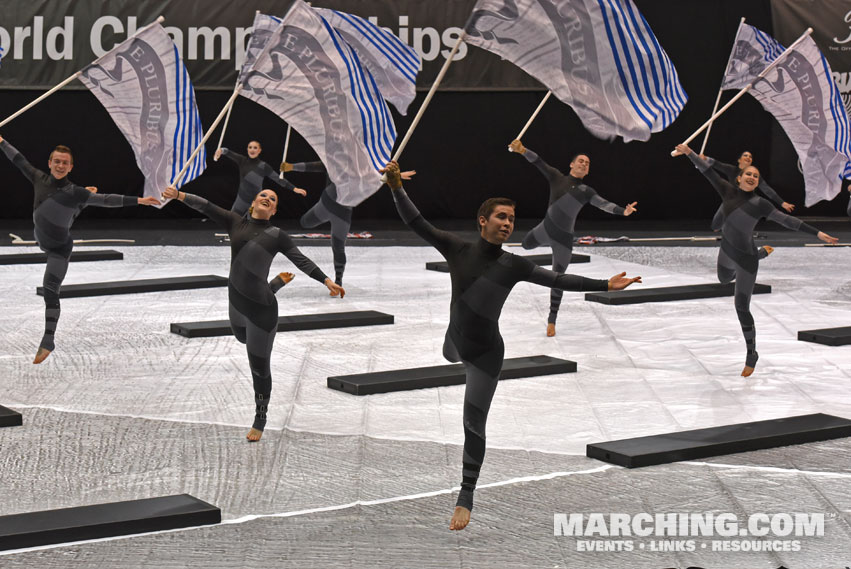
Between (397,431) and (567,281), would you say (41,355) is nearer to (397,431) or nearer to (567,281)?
(397,431)

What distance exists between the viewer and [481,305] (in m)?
5.86

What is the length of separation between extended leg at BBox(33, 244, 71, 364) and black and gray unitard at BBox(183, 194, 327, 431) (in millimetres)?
3138

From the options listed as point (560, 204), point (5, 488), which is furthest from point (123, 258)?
point (5, 488)

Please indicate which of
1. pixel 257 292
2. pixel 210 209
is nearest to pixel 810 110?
pixel 210 209

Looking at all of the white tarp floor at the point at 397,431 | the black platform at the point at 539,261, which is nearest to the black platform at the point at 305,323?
the white tarp floor at the point at 397,431

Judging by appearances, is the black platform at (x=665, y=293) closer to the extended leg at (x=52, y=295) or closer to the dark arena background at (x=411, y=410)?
the dark arena background at (x=411, y=410)

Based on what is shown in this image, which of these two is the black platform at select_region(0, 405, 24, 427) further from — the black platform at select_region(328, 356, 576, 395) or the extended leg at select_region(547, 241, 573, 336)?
the extended leg at select_region(547, 241, 573, 336)

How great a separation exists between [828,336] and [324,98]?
5.35 m

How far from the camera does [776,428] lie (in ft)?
25.7

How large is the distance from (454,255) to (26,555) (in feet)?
8.12

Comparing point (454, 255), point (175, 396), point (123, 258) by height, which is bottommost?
point (123, 258)

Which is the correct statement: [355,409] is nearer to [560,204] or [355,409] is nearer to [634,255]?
[560,204]

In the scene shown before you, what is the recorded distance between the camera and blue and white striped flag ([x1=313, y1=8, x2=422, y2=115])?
14352mm

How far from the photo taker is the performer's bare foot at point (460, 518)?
229 inches
